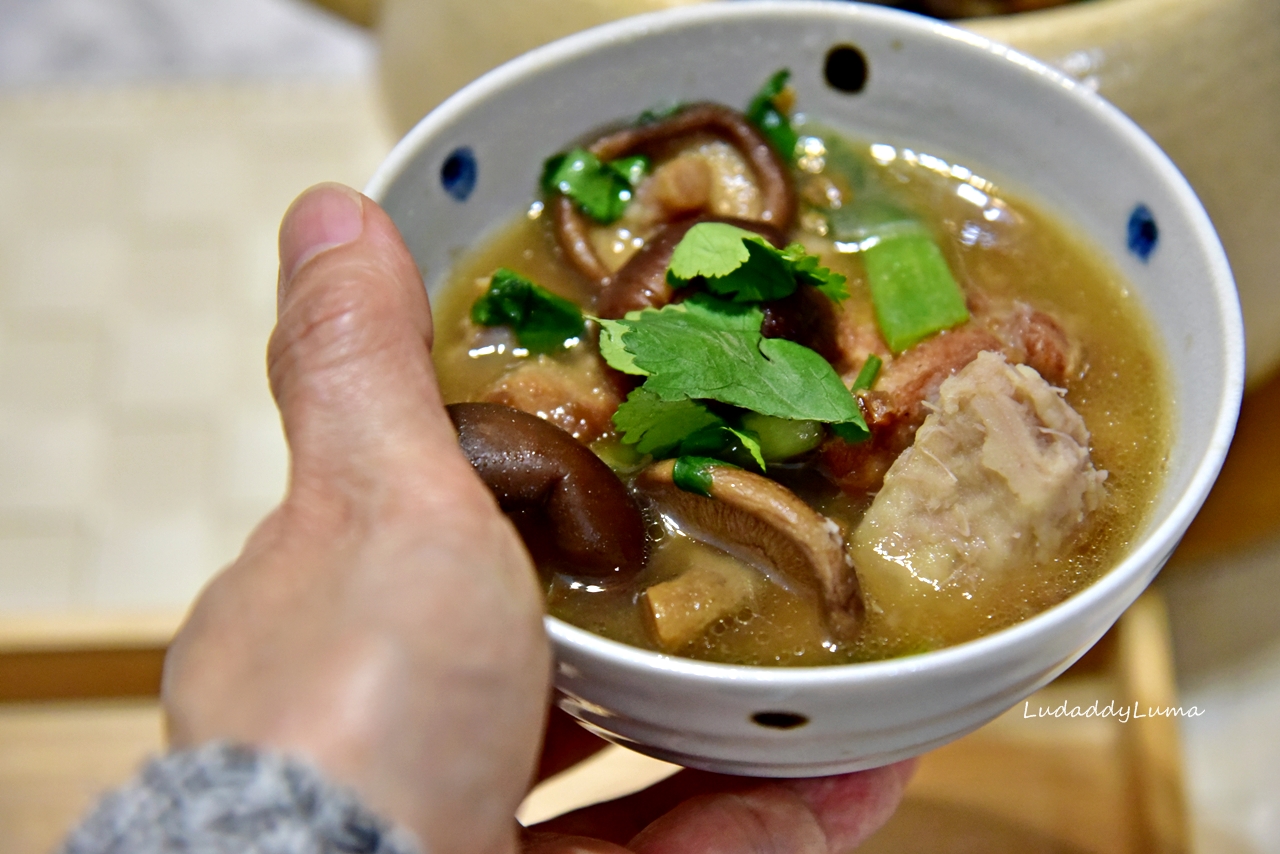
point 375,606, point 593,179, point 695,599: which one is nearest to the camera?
point 375,606

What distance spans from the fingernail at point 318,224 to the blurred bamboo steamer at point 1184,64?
25.4 inches

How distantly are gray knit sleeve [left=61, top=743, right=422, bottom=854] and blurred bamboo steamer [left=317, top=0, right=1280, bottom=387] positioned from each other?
1.13 m

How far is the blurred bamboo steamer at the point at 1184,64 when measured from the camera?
1.46 metres

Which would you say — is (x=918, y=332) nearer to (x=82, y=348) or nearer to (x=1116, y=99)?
(x=1116, y=99)

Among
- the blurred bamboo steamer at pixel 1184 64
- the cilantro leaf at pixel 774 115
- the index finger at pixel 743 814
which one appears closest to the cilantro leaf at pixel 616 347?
the cilantro leaf at pixel 774 115

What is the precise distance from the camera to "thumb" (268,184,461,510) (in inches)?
35.2

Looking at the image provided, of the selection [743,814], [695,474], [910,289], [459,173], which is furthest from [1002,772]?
[459,173]

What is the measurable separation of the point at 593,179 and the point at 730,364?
1.30ft

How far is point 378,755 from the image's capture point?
0.77m

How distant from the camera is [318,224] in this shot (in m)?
1.00

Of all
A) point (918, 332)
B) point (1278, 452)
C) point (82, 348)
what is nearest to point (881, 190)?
point (918, 332)

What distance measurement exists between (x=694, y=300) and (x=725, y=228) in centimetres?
8

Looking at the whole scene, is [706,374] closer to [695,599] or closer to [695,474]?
[695,474]

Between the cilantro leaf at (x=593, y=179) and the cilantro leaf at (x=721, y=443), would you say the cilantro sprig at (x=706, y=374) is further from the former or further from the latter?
the cilantro leaf at (x=593, y=179)
